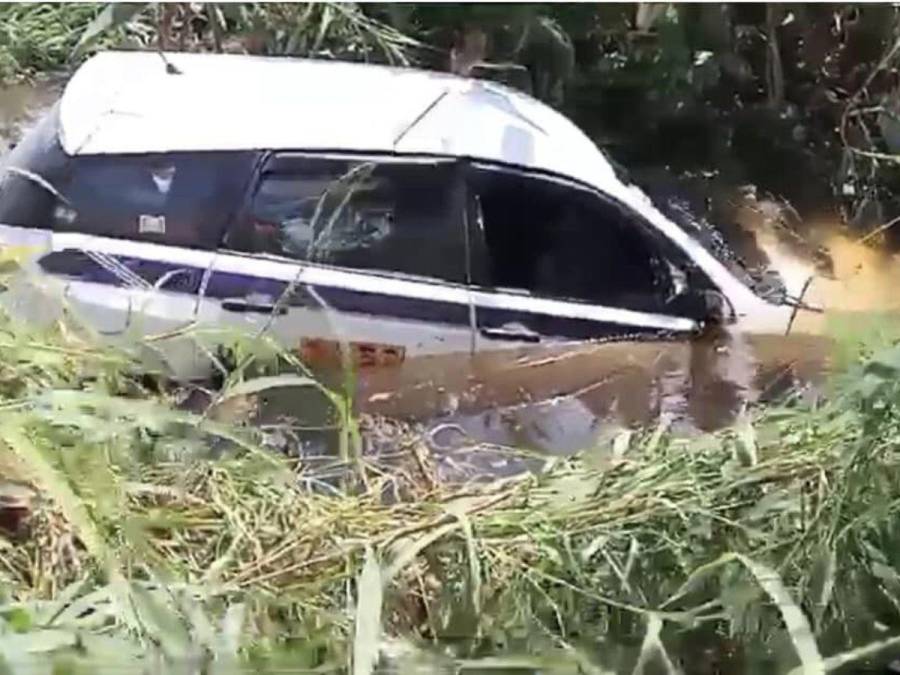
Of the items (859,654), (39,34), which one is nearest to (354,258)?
(39,34)

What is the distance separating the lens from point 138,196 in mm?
721

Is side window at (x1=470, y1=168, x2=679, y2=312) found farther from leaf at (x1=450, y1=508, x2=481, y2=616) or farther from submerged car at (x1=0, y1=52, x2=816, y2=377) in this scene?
leaf at (x1=450, y1=508, x2=481, y2=616)

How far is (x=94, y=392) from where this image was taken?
62 cm

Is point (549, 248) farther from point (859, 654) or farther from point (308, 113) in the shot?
point (859, 654)

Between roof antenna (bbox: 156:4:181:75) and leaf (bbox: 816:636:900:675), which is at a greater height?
roof antenna (bbox: 156:4:181:75)

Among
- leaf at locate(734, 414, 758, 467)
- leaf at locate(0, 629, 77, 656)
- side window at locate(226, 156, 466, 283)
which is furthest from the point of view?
side window at locate(226, 156, 466, 283)

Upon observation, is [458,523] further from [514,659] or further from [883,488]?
[883,488]

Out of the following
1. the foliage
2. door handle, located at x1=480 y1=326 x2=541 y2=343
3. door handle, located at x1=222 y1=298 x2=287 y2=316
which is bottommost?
door handle, located at x1=480 y1=326 x2=541 y2=343

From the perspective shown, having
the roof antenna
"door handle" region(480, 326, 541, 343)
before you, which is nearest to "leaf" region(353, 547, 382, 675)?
Result: "door handle" region(480, 326, 541, 343)

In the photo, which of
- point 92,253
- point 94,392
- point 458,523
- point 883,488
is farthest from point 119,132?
point 883,488

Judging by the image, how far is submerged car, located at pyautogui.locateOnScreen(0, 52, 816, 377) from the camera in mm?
709

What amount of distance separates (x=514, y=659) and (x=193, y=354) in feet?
0.81

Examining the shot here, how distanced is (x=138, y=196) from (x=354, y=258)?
123 millimetres

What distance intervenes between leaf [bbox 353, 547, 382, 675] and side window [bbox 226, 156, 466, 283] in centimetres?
23
